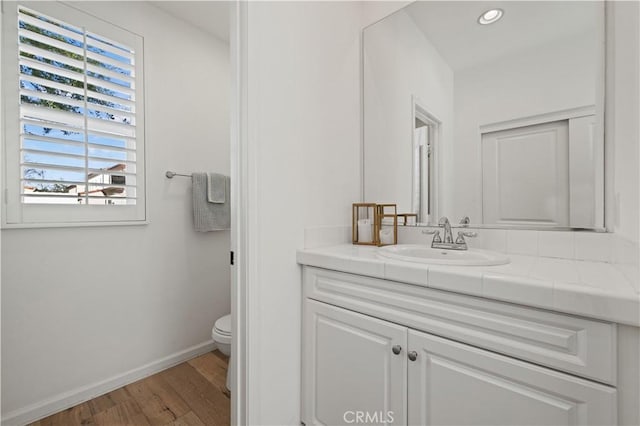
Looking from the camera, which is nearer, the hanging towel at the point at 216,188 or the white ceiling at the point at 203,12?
the white ceiling at the point at 203,12

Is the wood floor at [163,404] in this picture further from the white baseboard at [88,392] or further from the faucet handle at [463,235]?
the faucet handle at [463,235]

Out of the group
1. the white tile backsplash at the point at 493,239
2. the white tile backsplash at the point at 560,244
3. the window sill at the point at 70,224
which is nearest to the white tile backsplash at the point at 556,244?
the white tile backsplash at the point at 560,244

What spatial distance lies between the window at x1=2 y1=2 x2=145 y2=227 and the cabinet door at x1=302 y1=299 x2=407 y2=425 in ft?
4.50

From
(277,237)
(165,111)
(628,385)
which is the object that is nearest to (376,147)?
(277,237)

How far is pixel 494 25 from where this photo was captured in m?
1.28

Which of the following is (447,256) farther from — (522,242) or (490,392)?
(490,392)

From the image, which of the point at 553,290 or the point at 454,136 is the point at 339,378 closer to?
the point at 553,290

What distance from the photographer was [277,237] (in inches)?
47.7

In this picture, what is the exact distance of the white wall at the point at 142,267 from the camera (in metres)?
1.44

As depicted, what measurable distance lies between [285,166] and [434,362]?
91 cm

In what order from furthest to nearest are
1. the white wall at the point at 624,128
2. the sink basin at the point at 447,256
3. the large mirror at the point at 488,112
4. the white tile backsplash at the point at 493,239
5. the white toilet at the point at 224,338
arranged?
the white toilet at the point at 224,338, the white tile backsplash at the point at 493,239, the large mirror at the point at 488,112, the sink basin at the point at 447,256, the white wall at the point at 624,128

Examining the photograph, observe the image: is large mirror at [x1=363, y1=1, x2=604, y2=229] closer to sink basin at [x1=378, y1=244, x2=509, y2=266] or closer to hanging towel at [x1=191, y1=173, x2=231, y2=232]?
sink basin at [x1=378, y1=244, x2=509, y2=266]

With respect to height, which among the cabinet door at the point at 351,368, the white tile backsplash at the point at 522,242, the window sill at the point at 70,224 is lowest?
the cabinet door at the point at 351,368
